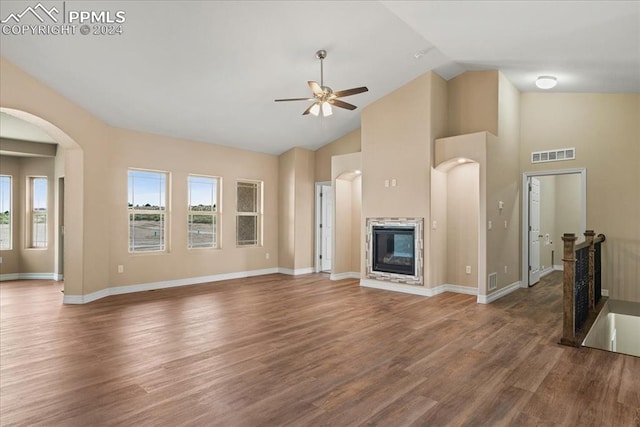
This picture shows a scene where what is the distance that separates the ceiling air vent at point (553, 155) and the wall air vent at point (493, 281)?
236 centimetres

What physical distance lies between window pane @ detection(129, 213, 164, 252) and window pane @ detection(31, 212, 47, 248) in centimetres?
340

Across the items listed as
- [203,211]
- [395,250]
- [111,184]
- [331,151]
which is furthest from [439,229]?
[111,184]

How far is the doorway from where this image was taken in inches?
342

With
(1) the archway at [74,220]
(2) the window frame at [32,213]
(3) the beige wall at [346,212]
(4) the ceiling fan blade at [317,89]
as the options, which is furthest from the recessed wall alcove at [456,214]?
(2) the window frame at [32,213]

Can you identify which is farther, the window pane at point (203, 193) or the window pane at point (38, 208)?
the window pane at point (38, 208)

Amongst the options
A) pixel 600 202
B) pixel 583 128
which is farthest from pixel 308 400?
pixel 583 128

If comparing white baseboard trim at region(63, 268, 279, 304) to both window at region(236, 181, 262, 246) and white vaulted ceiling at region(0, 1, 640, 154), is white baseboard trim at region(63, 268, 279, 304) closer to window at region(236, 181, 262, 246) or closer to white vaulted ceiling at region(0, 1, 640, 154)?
window at region(236, 181, 262, 246)

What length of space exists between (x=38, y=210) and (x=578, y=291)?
10310 mm

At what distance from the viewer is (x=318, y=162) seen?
8.71 m

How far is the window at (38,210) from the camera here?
822 centimetres

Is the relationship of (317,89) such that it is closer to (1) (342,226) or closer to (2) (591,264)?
(1) (342,226)

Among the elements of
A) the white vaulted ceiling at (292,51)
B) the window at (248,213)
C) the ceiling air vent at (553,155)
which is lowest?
the window at (248,213)

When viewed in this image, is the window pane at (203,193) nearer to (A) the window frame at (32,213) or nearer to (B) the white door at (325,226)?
(B) the white door at (325,226)

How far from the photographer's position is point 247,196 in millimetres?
8219
